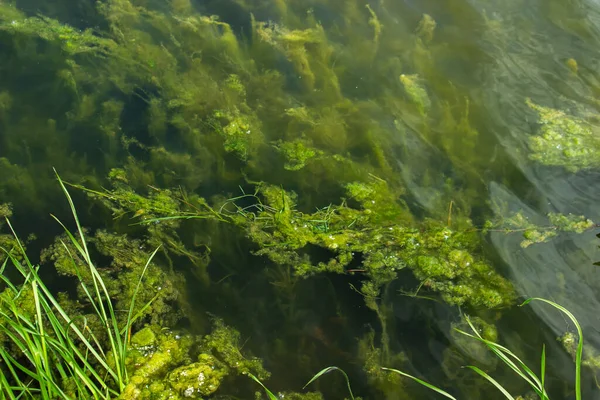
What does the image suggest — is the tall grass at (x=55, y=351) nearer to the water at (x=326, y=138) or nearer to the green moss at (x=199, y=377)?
the green moss at (x=199, y=377)

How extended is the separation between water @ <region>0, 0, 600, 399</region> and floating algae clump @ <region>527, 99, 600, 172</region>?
1cm

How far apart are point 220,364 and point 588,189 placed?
2.03 m

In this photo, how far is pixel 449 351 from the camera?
221 centimetres

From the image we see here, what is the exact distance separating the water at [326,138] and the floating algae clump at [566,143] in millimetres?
12

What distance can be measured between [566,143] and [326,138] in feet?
4.31

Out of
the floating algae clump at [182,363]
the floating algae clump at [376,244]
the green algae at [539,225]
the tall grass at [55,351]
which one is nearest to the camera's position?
the tall grass at [55,351]

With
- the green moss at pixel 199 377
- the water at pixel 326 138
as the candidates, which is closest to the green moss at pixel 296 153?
the water at pixel 326 138

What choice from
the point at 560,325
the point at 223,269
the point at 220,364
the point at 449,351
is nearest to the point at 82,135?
the point at 223,269

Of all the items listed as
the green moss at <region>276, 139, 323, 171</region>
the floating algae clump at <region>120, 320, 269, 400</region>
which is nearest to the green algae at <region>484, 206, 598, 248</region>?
the green moss at <region>276, 139, 323, 171</region>

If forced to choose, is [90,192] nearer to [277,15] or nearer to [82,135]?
[82,135]

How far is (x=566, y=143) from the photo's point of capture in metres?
2.93

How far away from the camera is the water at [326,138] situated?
2.27m

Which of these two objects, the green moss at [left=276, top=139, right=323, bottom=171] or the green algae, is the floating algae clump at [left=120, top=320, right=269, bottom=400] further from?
the green algae

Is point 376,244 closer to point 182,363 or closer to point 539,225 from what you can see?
point 539,225
